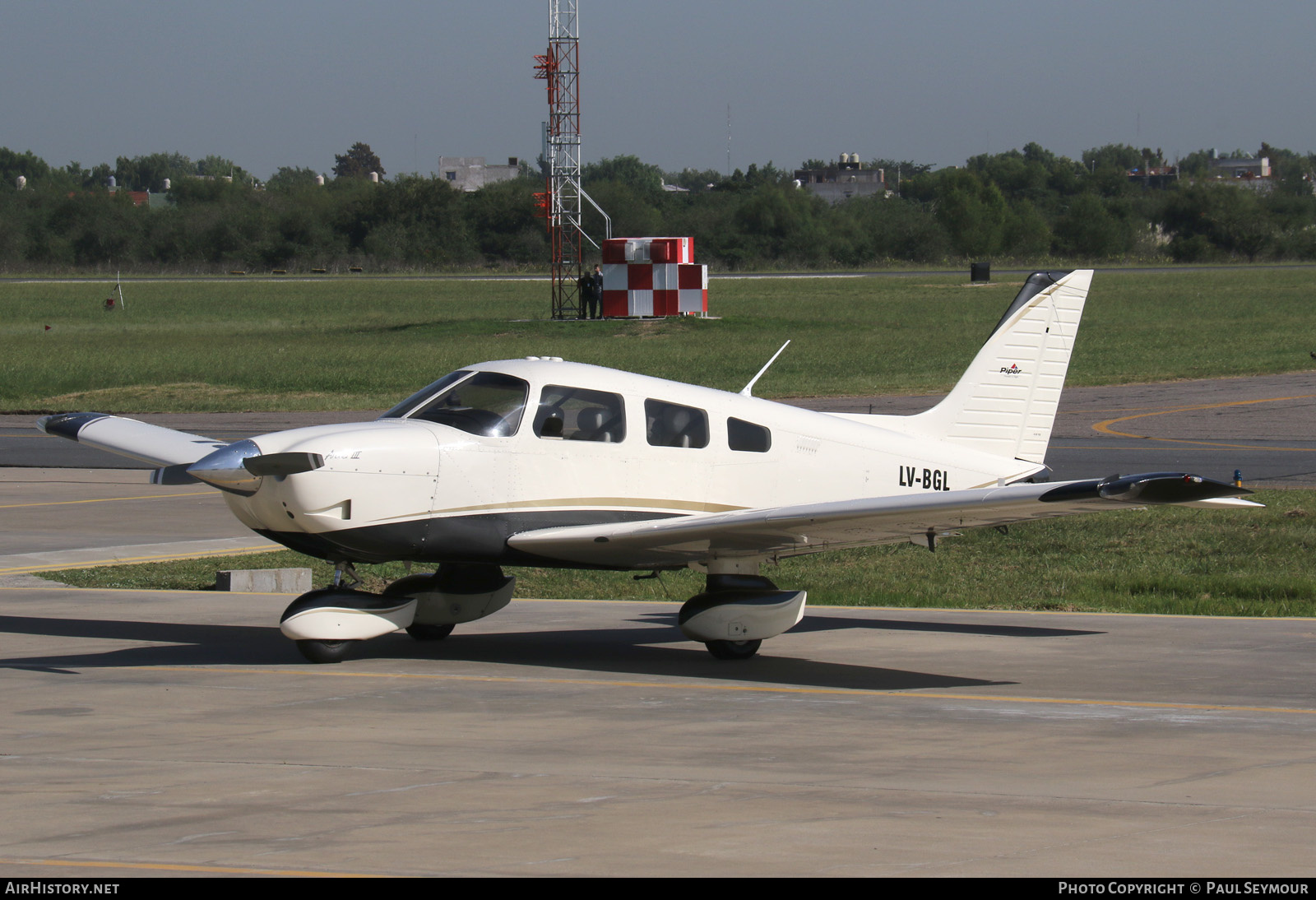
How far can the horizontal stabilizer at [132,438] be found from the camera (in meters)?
13.2

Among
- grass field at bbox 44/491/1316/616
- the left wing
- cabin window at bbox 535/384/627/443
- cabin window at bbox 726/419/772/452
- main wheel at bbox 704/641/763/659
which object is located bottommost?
grass field at bbox 44/491/1316/616

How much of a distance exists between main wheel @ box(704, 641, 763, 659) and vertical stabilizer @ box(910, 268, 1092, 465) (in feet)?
8.96

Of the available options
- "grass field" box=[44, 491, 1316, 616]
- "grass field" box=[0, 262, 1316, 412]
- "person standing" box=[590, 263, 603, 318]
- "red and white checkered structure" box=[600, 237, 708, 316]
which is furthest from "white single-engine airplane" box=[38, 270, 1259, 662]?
"person standing" box=[590, 263, 603, 318]

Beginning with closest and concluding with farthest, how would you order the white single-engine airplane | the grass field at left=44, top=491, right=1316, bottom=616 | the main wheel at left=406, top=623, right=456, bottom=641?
the white single-engine airplane → the main wheel at left=406, top=623, right=456, bottom=641 → the grass field at left=44, top=491, right=1316, bottom=616

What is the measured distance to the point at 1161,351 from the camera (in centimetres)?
4422

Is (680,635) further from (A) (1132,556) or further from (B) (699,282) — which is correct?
(B) (699,282)

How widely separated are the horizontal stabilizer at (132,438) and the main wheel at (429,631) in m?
2.64

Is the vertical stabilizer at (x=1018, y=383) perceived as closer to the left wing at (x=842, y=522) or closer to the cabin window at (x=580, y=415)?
the left wing at (x=842, y=522)

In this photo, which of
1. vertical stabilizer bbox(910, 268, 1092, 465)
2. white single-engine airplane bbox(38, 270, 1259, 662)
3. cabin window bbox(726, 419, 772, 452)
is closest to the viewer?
white single-engine airplane bbox(38, 270, 1259, 662)

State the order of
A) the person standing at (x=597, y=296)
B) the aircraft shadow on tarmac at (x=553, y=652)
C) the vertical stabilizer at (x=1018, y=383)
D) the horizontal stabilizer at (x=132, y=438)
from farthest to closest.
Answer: the person standing at (x=597, y=296), the horizontal stabilizer at (x=132, y=438), the vertical stabilizer at (x=1018, y=383), the aircraft shadow on tarmac at (x=553, y=652)

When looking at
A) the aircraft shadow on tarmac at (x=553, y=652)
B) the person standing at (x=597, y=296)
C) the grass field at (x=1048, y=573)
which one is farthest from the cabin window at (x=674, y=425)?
the person standing at (x=597, y=296)

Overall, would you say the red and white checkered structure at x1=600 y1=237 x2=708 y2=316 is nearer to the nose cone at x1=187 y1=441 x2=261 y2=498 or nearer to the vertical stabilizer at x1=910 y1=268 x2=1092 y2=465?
the vertical stabilizer at x1=910 y1=268 x2=1092 y2=465

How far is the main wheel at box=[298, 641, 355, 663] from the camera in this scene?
10.8m

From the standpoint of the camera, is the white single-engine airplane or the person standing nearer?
the white single-engine airplane
